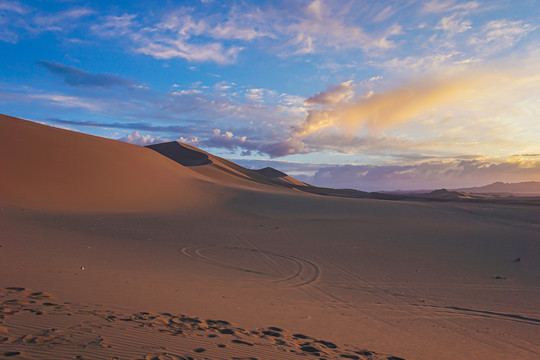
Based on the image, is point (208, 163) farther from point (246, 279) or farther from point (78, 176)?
point (246, 279)

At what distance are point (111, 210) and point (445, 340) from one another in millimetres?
18941

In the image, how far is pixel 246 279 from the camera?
9406mm

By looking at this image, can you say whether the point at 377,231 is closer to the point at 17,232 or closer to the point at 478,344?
the point at 478,344

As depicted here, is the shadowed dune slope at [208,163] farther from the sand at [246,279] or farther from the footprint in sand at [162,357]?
the footprint in sand at [162,357]

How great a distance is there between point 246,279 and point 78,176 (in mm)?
20329

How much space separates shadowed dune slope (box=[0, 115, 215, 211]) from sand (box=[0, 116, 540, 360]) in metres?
0.20

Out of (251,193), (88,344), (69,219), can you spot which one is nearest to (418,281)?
(88,344)

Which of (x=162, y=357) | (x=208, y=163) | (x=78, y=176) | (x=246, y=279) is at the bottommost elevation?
(x=246, y=279)

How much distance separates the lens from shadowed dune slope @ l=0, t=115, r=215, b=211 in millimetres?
20172

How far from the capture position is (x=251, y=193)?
29.8 m

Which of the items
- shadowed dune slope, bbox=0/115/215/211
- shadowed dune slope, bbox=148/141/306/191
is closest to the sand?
shadowed dune slope, bbox=0/115/215/211

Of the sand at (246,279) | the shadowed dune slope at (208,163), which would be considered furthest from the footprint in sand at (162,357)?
the shadowed dune slope at (208,163)

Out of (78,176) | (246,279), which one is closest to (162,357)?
(246,279)

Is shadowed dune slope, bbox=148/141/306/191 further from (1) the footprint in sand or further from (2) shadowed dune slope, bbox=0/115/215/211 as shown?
(1) the footprint in sand
